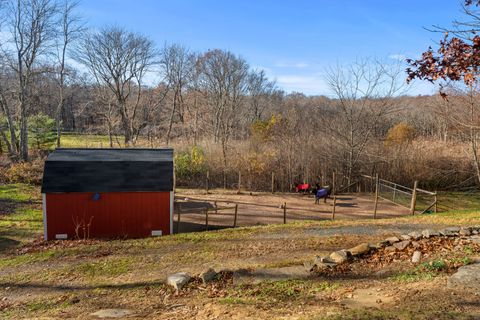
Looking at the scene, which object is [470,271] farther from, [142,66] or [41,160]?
[142,66]

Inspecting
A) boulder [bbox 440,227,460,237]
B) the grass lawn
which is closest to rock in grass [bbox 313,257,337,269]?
the grass lawn

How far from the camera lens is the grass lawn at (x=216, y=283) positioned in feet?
15.2

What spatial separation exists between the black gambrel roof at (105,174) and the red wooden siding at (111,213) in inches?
9.3

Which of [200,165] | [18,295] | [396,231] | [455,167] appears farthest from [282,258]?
[455,167]

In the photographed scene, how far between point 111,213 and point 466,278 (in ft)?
36.7

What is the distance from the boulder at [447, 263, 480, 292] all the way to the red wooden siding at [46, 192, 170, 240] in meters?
9.95

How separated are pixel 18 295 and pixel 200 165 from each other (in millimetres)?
18995

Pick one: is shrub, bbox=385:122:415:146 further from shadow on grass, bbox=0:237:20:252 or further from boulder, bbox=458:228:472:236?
shadow on grass, bbox=0:237:20:252

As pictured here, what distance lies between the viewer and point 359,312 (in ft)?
13.9

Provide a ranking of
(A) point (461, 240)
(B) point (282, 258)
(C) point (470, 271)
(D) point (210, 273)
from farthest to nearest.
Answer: (B) point (282, 258) < (A) point (461, 240) < (D) point (210, 273) < (C) point (470, 271)

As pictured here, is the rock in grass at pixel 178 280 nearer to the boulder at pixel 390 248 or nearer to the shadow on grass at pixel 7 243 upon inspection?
the boulder at pixel 390 248

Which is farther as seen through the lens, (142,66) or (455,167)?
(142,66)

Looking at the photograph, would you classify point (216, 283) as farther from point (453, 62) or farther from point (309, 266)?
point (453, 62)

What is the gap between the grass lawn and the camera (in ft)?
15.2
